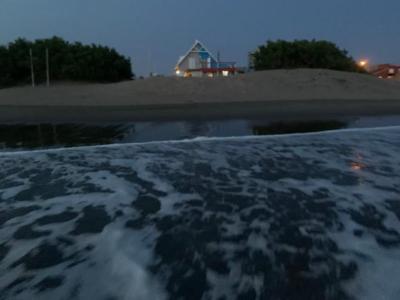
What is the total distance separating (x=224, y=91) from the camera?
16.0 metres

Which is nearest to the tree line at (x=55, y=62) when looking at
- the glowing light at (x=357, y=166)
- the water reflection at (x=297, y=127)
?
the water reflection at (x=297, y=127)

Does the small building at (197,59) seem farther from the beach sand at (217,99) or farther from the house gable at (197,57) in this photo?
the beach sand at (217,99)

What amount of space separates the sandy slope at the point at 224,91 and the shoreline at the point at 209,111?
0.97 m

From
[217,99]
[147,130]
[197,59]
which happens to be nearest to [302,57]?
[217,99]

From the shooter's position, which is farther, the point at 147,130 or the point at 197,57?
the point at 197,57

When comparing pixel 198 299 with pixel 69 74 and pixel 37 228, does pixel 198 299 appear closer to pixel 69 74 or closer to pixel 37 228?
pixel 37 228

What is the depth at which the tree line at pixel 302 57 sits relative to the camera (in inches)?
1001

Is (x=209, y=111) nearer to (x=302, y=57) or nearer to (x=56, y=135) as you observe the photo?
(x=56, y=135)

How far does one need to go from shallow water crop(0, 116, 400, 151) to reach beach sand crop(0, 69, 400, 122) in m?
1.12

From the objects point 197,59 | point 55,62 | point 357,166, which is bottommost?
point 357,166

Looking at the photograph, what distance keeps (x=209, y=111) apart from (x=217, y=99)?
9.65 ft

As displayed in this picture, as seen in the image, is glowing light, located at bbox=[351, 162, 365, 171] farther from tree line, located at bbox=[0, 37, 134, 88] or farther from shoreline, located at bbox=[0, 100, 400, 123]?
tree line, located at bbox=[0, 37, 134, 88]

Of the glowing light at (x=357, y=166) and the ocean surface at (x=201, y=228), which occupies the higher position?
the glowing light at (x=357, y=166)

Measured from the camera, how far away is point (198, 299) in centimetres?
210
